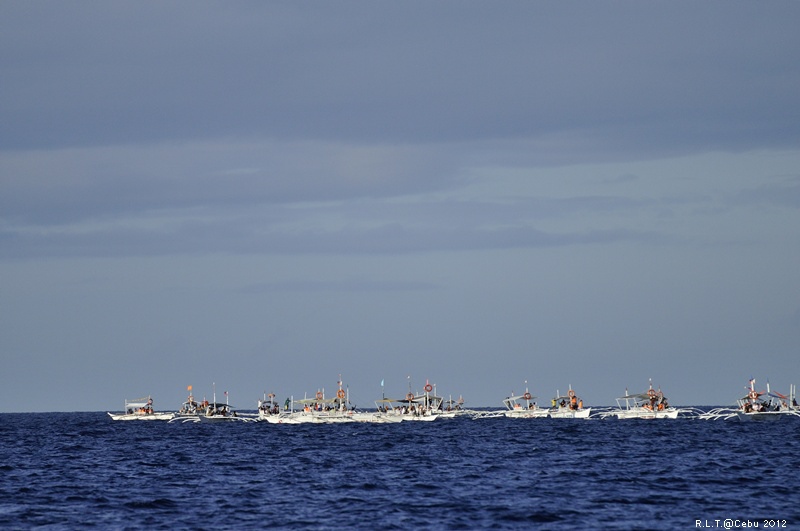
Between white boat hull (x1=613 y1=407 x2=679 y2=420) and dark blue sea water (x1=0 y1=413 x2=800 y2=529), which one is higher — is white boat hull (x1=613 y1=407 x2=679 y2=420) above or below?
above

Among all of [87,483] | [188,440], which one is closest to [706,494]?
[87,483]

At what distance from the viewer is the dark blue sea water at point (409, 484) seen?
54.8 metres

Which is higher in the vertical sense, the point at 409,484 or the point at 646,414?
the point at 646,414

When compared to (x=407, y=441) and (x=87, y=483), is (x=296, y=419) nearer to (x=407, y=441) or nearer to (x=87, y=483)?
(x=407, y=441)

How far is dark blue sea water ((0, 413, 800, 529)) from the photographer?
54.8 meters

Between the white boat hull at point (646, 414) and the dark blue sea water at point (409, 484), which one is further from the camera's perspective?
the white boat hull at point (646, 414)

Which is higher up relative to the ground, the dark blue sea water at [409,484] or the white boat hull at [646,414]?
the white boat hull at [646,414]

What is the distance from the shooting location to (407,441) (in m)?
122

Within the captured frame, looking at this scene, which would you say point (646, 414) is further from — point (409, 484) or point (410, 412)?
point (409, 484)

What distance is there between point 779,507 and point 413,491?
21.3 meters

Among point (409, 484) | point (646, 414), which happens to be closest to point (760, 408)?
point (646, 414)

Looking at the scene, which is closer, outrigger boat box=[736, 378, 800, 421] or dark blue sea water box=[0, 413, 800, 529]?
dark blue sea water box=[0, 413, 800, 529]

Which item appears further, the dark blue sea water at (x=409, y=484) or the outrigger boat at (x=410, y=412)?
the outrigger boat at (x=410, y=412)

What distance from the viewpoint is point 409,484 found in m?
70.5
